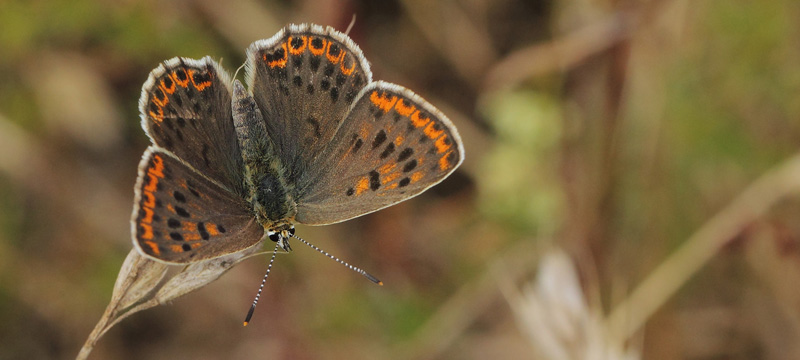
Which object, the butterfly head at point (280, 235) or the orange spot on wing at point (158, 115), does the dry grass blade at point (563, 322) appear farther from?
the orange spot on wing at point (158, 115)

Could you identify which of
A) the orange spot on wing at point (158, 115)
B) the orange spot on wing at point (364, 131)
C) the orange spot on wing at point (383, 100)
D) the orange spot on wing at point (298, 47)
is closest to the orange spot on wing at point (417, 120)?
the orange spot on wing at point (383, 100)

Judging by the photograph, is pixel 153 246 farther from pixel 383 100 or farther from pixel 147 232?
pixel 383 100

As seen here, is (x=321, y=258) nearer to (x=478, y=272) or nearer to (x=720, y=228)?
(x=478, y=272)

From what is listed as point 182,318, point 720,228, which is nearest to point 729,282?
point 720,228

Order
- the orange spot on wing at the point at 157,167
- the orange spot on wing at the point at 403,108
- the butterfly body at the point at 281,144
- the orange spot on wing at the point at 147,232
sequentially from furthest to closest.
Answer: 1. the orange spot on wing at the point at 403,108
2. the butterfly body at the point at 281,144
3. the orange spot on wing at the point at 157,167
4. the orange spot on wing at the point at 147,232

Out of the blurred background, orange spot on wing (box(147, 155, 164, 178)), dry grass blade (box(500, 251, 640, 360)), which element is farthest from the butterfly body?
the blurred background

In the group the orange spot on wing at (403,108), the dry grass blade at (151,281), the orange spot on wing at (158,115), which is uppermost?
the orange spot on wing at (158,115)

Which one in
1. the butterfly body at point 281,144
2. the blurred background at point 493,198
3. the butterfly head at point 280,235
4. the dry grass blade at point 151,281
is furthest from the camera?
the blurred background at point 493,198

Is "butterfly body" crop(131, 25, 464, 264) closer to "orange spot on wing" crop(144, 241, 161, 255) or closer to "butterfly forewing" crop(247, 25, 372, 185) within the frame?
"butterfly forewing" crop(247, 25, 372, 185)
